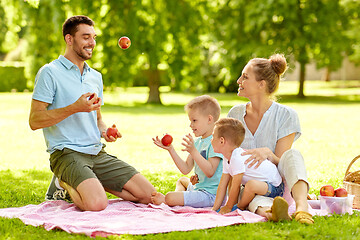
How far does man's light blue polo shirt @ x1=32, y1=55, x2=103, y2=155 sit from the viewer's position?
4.99m

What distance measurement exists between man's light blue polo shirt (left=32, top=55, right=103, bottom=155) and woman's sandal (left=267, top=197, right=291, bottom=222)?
192 cm

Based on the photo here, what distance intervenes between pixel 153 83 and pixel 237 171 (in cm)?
1762

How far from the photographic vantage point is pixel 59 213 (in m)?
4.67

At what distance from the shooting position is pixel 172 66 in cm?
2086

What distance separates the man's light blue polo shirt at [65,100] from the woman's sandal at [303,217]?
2.07 m

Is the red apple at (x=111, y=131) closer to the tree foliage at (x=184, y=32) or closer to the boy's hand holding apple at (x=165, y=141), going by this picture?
the boy's hand holding apple at (x=165, y=141)

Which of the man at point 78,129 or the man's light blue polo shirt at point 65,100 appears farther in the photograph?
the man's light blue polo shirt at point 65,100

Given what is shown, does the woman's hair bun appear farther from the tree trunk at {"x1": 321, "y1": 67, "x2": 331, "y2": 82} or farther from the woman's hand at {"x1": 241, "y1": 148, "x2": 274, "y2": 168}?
the tree trunk at {"x1": 321, "y1": 67, "x2": 331, "y2": 82}

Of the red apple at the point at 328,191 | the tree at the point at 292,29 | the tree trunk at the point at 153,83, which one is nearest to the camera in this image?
the red apple at the point at 328,191

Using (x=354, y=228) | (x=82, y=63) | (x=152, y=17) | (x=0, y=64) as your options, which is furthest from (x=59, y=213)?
(x=0, y=64)

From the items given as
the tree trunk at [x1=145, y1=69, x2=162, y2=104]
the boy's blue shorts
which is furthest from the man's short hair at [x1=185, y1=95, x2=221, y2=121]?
the tree trunk at [x1=145, y1=69, x2=162, y2=104]

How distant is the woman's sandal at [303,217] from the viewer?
4.20m

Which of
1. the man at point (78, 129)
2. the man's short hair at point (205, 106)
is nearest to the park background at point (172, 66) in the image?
the man at point (78, 129)

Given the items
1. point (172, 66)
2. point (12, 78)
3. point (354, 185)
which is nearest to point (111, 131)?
point (354, 185)
